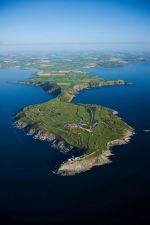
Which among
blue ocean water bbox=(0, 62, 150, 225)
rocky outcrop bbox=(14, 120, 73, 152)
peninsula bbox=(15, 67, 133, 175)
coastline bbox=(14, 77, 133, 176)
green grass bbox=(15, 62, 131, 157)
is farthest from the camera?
green grass bbox=(15, 62, 131, 157)

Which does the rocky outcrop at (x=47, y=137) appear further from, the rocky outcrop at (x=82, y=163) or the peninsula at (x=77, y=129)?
the rocky outcrop at (x=82, y=163)

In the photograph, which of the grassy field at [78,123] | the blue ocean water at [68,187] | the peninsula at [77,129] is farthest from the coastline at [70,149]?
the blue ocean water at [68,187]

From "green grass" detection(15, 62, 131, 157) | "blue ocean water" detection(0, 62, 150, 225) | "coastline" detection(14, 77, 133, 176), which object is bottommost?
"blue ocean water" detection(0, 62, 150, 225)

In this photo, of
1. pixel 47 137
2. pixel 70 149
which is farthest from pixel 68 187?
pixel 47 137

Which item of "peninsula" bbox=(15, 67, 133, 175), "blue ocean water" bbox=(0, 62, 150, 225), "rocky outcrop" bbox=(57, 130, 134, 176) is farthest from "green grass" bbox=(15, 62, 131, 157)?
"blue ocean water" bbox=(0, 62, 150, 225)

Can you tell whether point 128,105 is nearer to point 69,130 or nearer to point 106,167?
point 69,130

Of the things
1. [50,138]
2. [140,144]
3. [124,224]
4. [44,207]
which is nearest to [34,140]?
[50,138]

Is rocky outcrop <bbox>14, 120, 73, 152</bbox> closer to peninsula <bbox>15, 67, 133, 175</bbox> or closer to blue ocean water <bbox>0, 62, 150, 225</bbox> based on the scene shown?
peninsula <bbox>15, 67, 133, 175</bbox>

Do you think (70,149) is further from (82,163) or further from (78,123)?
(78,123)

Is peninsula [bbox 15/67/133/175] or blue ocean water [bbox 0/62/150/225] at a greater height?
peninsula [bbox 15/67/133/175]
